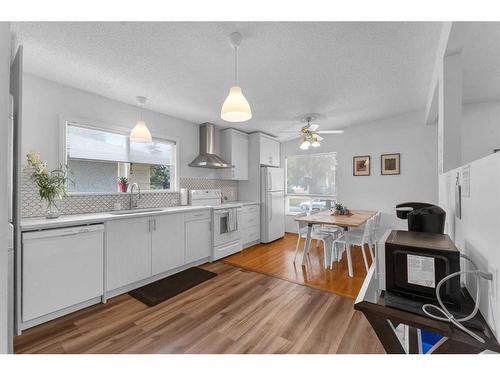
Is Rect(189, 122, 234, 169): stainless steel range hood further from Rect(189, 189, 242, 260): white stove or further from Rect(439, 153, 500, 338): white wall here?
Rect(439, 153, 500, 338): white wall

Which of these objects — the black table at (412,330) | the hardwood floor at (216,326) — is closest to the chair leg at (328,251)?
the hardwood floor at (216,326)

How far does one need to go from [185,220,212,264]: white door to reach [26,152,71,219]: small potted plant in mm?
1467

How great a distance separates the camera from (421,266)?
2.89 ft

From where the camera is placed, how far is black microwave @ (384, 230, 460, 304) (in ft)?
2.73

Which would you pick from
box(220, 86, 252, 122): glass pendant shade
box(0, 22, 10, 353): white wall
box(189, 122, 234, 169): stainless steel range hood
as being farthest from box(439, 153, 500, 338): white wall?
box(189, 122, 234, 169): stainless steel range hood

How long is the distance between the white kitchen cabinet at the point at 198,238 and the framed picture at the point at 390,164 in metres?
3.54

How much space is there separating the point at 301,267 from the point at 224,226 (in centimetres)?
139

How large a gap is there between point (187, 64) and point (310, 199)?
4.08 meters

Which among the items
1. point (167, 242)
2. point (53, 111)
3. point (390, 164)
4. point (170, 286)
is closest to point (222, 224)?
point (167, 242)

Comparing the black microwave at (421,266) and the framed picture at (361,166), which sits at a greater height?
the framed picture at (361,166)

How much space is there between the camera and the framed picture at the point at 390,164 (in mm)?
4172

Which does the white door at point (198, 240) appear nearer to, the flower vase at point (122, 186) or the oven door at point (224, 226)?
the oven door at point (224, 226)

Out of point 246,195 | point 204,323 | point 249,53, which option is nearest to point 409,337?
point 204,323

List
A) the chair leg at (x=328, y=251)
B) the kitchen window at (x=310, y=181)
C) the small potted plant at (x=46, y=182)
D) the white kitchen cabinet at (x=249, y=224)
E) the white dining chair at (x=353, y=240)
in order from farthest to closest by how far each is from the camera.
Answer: the kitchen window at (x=310, y=181) → the white kitchen cabinet at (x=249, y=224) → the chair leg at (x=328, y=251) → the white dining chair at (x=353, y=240) → the small potted plant at (x=46, y=182)
